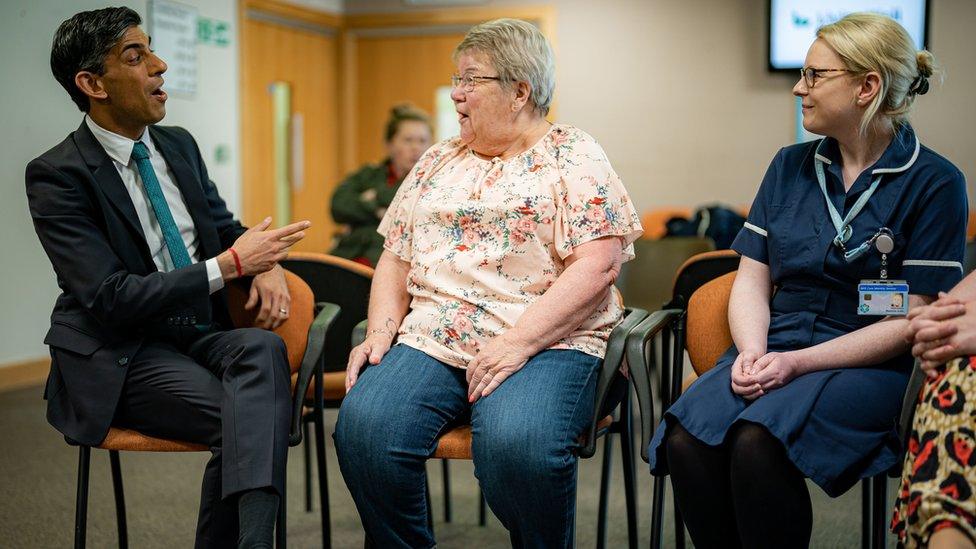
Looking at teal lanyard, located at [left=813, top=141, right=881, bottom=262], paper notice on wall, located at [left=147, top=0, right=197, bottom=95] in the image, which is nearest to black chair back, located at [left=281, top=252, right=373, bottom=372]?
teal lanyard, located at [left=813, top=141, right=881, bottom=262]

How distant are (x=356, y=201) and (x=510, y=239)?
239 centimetres

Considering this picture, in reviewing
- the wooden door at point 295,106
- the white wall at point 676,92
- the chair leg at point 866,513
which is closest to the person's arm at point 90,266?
the chair leg at point 866,513

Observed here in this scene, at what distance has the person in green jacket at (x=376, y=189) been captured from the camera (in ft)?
14.3

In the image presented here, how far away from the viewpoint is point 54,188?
2051 millimetres

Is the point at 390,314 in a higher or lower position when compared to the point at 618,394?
higher

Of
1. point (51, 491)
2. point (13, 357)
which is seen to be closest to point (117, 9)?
point (51, 491)

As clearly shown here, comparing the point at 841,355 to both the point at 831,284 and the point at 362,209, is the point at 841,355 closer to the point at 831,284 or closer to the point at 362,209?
the point at 831,284

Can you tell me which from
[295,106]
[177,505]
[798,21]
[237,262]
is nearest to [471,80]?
[237,262]

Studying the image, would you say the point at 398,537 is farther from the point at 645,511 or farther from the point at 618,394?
the point at 645,511

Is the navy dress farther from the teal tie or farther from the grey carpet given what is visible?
the teal tie

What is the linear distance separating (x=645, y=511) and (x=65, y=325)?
1730 mm

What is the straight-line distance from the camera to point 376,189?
4.44m

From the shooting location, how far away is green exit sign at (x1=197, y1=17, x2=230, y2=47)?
5604mm

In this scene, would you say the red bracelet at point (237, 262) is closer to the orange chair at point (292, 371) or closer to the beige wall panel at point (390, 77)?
the orange chair at point (292, 371)
